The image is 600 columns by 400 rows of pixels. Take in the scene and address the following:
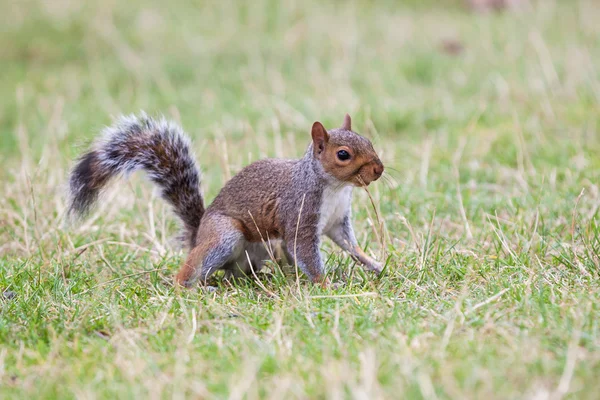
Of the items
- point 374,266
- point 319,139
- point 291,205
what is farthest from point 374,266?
point 319,139

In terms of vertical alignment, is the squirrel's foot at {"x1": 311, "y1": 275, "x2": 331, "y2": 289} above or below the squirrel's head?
below

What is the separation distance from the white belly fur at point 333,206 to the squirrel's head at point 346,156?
11 centimetres

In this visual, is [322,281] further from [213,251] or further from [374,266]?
[213,251]

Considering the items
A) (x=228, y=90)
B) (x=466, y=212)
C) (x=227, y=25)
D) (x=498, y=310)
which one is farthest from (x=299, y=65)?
(x=498, y=310)

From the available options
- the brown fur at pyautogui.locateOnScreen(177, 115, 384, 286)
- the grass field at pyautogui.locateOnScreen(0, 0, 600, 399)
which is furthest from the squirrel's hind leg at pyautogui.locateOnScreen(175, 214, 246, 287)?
the grass field at pyautogui.locateOnScreen(0, 0, 600, 399)

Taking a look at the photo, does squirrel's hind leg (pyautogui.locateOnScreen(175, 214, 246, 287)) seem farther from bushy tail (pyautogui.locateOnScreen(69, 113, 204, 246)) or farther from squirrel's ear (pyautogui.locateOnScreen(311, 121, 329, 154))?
squirrel's ear (pyautogui.locateOnScreen(311, 121, 329, 154))

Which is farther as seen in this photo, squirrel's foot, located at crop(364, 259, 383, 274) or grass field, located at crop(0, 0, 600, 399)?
squirrel's foot, located at crop(364, 259, 383, 274)

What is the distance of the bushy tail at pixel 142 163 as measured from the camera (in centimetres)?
342

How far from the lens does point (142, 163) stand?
3480mm

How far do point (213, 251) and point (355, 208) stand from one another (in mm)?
1260

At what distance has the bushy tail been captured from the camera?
3424mm

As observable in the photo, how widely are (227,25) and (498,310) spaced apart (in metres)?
6.83

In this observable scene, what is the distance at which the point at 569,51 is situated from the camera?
7.44 m

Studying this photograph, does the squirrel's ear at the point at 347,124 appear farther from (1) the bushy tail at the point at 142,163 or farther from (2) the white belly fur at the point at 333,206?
(1) the bushy tail at the point at 142,163
